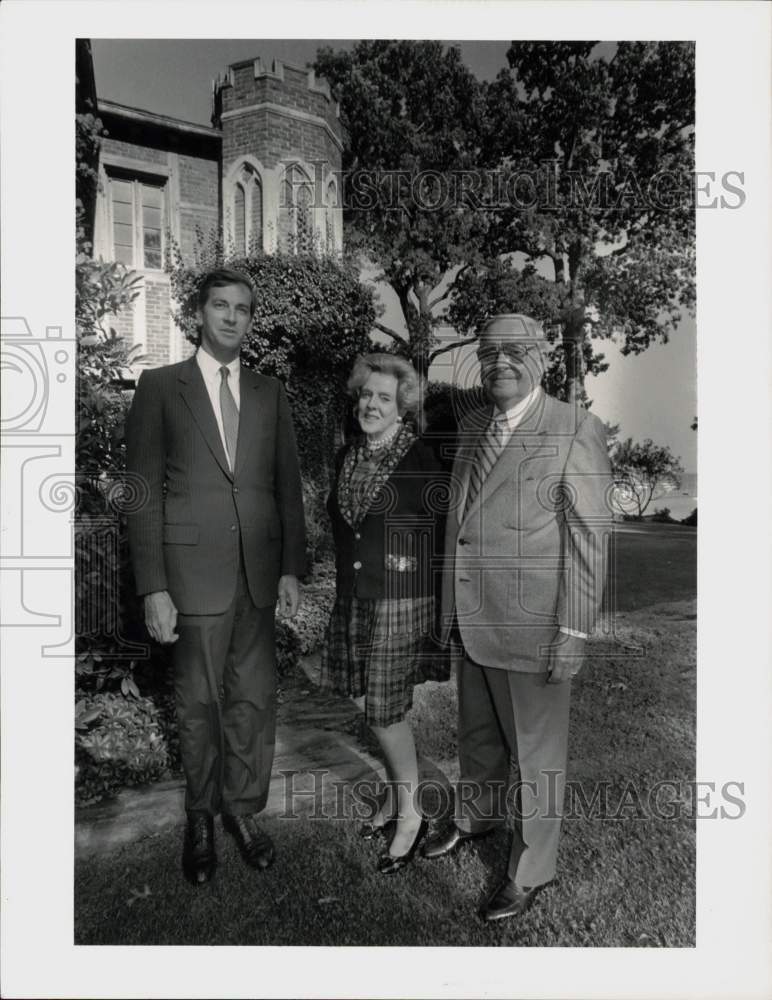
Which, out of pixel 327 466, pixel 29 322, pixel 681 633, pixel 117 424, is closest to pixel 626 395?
pixel 681 633

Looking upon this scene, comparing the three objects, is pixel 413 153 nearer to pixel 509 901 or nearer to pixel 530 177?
pixel 530 177

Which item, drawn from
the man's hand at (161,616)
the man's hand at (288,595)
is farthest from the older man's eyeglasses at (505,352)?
the man's hand at (161,616)

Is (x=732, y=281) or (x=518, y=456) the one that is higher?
(x=732, y=281)

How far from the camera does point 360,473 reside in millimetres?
3076

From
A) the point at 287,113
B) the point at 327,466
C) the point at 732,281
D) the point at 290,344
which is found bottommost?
the point at 327,466

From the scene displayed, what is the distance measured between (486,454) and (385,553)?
62cm

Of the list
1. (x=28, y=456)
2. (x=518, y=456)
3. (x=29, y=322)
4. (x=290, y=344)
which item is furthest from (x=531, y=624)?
(x=29, y=322)

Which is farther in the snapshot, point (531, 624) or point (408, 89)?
point (408, 89)

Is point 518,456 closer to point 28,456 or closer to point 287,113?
point 287,113

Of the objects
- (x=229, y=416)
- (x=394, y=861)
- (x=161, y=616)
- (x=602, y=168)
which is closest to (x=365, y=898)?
(x=394, y=861)

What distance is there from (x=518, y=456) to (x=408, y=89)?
1798 millimetres

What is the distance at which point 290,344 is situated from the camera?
3193 millimetres

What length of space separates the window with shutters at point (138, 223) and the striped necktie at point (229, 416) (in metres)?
0.60

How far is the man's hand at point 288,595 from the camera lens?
3.19 meters
